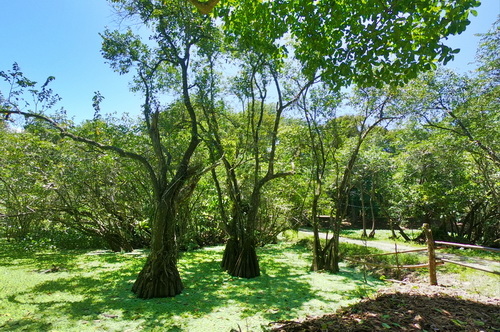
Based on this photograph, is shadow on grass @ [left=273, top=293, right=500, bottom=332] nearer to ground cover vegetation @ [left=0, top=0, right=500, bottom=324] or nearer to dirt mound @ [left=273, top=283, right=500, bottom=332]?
dirt mound @ [left=273, top=283, right=500, bottom=332]

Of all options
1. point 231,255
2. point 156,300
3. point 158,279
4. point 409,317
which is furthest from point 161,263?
point 409,317

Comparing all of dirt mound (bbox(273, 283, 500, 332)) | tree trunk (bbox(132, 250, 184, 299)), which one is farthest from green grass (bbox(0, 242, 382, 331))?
dirt mound (bbox(273, 283, 500, 332))

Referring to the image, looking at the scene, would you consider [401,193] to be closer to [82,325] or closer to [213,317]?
[213,317]

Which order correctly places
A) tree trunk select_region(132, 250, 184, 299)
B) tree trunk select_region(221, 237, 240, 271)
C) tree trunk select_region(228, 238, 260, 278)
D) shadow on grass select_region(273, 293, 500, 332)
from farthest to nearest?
tree trunk select_region(221, 237, 240, 271) → tree trunk select_region(228, 238, 260, 278) → tree trunk select_region(132, 250, 184, 299) → shadow on grass select_region(273, 293, 500, 332)

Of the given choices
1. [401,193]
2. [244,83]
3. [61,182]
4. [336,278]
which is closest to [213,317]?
[336,278]

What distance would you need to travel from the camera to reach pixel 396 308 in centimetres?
300

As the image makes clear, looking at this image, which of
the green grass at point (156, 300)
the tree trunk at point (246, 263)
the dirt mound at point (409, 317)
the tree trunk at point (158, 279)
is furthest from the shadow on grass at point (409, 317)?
the tree trunk at point (246, 263)

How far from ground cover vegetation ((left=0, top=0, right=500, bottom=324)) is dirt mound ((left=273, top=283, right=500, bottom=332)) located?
229 cm

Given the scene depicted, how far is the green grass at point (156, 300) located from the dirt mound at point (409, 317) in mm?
713

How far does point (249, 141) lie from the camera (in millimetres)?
7164

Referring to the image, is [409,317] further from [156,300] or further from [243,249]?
[243,249]

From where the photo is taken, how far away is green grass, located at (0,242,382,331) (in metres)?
3.62

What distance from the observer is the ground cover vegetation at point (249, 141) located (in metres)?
3.38

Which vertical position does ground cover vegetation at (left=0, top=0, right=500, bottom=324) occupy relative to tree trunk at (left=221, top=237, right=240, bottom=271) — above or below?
above
